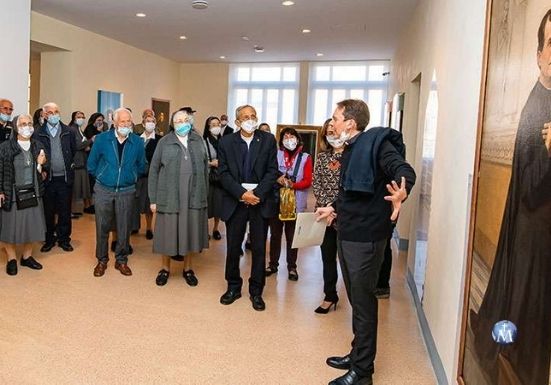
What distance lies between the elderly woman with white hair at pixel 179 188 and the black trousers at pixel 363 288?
6.53 ft

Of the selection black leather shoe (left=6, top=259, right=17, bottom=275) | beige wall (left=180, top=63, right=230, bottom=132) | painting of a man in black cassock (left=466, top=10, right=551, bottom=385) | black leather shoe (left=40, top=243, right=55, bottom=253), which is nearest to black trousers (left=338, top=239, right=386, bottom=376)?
painting of a man in black cassock (left=466, top=10, right=551, bottom=385)

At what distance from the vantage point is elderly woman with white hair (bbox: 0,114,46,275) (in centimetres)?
429

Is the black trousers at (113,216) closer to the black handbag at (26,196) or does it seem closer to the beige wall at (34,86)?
the black handbag at (26,196)

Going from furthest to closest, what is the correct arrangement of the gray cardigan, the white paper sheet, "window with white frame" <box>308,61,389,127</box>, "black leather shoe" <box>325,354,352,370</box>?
"window with white frame" <box>308,61,389,127</box>, the gray cardigan, the white paper sheet, "black leather shoe" <box>325,354,352,370</box>

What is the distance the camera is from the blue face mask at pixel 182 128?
13.8 ft

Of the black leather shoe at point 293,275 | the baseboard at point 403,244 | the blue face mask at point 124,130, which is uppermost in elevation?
the blue face mask at point 124,130

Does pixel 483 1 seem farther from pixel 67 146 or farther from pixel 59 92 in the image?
pixel 59 92

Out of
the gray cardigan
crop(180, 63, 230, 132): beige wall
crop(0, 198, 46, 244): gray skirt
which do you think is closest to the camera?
the gray cardigan

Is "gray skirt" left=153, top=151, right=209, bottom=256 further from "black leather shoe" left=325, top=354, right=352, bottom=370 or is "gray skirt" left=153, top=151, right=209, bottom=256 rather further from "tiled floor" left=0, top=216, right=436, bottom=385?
"black leather shoe" left=325, top=354, right=352, bottom=370

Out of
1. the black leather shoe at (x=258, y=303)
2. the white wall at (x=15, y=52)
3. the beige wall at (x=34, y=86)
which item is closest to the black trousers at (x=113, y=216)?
the black leather shoe at (x=258, y=303)

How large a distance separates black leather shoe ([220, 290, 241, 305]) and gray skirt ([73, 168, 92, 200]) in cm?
441

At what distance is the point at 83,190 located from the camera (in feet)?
24.7

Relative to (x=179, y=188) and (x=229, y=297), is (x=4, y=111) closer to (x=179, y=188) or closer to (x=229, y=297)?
(x=179, y=188)

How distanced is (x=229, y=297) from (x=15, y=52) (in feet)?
14.0
